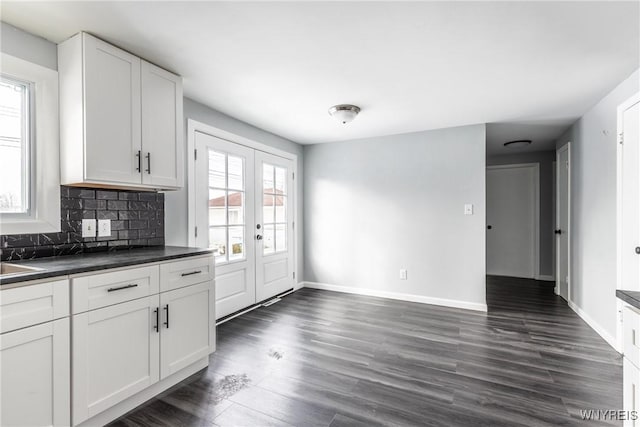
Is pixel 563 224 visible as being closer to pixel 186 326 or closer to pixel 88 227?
pixel 186 326

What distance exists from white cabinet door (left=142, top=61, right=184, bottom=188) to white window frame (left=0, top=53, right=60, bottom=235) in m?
0.49

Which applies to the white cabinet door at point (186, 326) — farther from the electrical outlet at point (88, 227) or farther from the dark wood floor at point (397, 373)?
the electrical outlet at point (88, 227)

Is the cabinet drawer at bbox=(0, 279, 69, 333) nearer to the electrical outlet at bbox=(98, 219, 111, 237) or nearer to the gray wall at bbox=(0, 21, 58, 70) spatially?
the electrical outlet at bbox=(98, 219, 111, 237)

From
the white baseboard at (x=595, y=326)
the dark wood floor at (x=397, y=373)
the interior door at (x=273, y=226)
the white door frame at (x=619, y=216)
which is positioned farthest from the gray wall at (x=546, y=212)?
the interior door at (x=273, y=226)

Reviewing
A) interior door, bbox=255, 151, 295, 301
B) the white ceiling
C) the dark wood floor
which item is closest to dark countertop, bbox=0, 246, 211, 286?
the dark wood floor

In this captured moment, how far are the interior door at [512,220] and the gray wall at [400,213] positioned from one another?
8.40 ft

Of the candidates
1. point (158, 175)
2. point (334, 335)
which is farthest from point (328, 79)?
point (334, 335)

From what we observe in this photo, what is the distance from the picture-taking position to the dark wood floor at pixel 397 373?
1.77 m

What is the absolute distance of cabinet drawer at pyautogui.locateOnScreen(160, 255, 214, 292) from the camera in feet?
6.42

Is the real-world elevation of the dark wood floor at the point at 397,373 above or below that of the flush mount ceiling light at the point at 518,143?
below

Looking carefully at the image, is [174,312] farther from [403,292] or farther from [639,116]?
[639,116]

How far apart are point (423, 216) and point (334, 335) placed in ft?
6.51

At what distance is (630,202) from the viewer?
7.93ft

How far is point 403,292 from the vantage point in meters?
4.10
